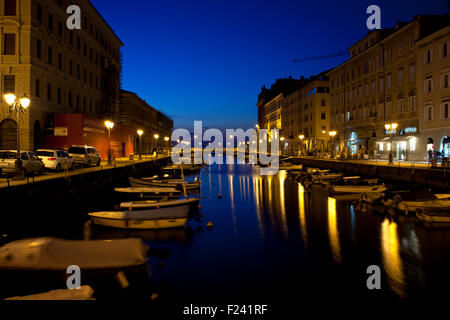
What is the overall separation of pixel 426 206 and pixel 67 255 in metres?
19.2

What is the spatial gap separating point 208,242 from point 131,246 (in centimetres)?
608

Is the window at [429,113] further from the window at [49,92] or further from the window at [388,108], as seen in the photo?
the window at [49,92]

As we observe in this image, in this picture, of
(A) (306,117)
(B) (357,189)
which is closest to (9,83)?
(B) (357,189)

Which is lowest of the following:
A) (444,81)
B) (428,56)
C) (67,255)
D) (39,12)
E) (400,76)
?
(67,255)

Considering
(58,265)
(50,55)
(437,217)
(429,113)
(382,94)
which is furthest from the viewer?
(382,94)

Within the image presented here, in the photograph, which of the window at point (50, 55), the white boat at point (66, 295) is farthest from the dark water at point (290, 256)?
the window at point (50, 55)

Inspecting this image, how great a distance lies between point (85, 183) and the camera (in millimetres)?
27219

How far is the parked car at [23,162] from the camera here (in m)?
24.5

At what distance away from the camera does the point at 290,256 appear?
1477 centimetres

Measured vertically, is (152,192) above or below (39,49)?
below

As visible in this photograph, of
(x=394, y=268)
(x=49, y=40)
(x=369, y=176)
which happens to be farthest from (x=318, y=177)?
(x=49, y=40)

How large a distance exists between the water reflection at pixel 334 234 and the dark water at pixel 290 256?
5 centimetres

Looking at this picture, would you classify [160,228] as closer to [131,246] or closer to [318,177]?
[131,246]

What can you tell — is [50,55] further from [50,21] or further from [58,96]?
[58,96]
